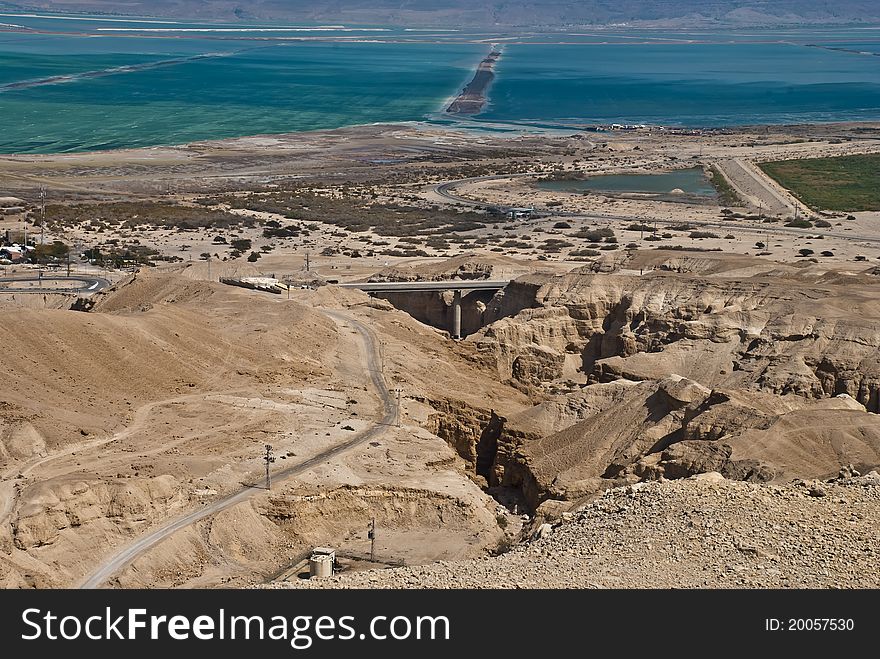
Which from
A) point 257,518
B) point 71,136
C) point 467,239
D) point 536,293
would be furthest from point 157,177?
point 257,518

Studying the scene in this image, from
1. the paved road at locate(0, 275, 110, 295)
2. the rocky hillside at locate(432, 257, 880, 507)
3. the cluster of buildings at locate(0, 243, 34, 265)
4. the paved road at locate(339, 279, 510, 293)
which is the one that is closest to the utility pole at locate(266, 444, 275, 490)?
the rocky hillside at locate(432, 257, 880, 507)

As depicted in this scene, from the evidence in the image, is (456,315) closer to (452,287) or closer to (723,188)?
(452,287)

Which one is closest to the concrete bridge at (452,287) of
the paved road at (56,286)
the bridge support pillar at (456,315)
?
the bridge support pillar at (456,315)

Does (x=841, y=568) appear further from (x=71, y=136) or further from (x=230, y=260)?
(x=71, y=136)

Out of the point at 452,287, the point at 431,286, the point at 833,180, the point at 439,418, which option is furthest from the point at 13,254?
the point at 833,180

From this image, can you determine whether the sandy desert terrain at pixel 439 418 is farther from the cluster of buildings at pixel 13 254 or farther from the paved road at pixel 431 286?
the cluster of buildings at pixel 13 254

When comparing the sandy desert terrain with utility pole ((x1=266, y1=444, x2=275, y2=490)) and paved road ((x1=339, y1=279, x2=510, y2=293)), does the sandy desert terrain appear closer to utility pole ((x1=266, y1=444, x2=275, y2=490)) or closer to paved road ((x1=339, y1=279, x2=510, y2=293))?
utility pole ((x1=266, y1=444, x2=275, y2=490))
